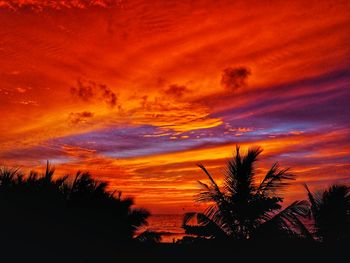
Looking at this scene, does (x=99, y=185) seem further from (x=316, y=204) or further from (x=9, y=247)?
(x=316, y=204)

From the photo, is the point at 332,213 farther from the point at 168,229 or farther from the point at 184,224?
the point at 168,229

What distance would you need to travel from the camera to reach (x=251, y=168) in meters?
12.9

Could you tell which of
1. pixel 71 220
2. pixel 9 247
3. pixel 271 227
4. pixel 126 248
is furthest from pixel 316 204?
pixel 9 247

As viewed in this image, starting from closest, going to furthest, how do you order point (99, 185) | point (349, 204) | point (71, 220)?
1. point (71, 220)
2. point (99, 185)
3. point (349, 204)

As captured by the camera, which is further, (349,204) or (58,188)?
(349,204)

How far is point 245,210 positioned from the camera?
1268 centimetres

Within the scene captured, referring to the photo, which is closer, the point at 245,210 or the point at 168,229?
the point at 245,210

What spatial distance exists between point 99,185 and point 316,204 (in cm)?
755

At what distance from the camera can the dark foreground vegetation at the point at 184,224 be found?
1098 centimetres

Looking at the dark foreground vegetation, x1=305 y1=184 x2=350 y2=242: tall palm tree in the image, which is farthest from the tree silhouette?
x1=305 y1=184 x2=350 y2=242: tall palm tree

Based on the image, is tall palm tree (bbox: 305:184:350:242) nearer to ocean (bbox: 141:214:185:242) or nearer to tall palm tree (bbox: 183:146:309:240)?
tall palm tree (bbox: 183:146:309:240)

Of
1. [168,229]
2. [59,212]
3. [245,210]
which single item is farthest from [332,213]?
[168,229]

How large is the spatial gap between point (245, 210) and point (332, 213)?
3585 millimetres

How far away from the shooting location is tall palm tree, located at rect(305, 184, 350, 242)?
14.1 metres
